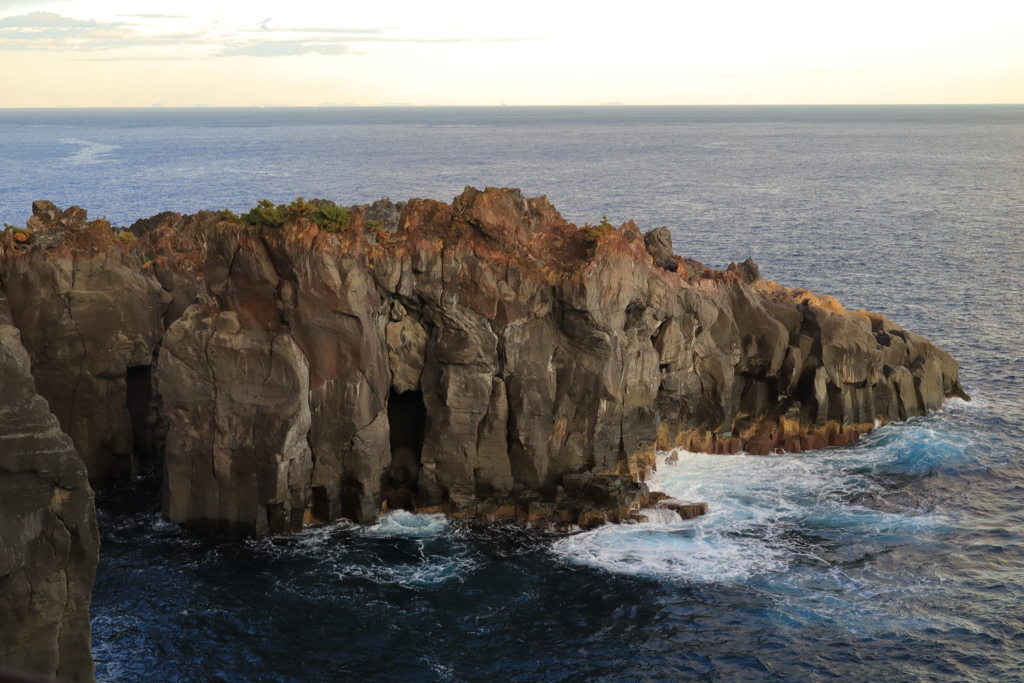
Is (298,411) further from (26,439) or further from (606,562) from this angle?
(26,439)

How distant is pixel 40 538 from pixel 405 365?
86.1ft

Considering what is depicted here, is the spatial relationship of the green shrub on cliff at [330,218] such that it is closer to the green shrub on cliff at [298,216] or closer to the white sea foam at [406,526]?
the green shrub on cliff at [298,216]

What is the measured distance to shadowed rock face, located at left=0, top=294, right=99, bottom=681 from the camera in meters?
23.4

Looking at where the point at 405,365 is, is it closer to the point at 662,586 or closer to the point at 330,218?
the point at 330,218

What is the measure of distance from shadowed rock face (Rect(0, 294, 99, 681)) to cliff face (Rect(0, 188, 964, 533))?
1880 centimetres

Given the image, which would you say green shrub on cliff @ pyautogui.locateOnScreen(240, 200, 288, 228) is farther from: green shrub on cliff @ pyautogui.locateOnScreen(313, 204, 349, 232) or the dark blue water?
the dark blue water

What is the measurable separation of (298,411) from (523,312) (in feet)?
42.3

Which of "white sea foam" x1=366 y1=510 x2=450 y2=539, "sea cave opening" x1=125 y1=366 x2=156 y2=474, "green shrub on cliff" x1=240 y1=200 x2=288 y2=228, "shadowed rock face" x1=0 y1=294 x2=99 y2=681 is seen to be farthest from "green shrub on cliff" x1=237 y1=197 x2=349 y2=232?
"shadowed rock face" x1=0 y1=294 x2=99 y2=681

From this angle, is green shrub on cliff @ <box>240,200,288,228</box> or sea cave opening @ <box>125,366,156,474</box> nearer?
green shrub on cliff @ <box>240,200,288,228</box>

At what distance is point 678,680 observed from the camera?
114ft

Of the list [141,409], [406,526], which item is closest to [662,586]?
[406,526]

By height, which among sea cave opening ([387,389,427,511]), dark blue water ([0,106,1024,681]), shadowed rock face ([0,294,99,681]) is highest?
shadowed rock face ([0,294,99,681])

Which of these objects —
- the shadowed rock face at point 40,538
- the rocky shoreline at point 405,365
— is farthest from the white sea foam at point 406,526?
the shadowed rock face at point 40,538

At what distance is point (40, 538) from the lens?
80.6 ft
